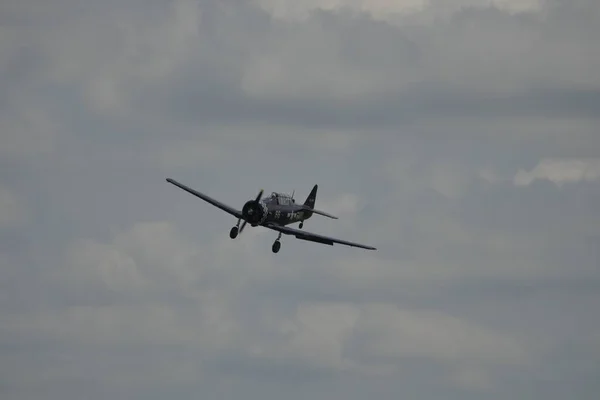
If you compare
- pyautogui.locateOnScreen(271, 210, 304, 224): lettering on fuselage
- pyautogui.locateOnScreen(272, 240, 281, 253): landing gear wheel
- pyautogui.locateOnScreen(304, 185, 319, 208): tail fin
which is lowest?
pyautogui.locateOnScreen(272, 240, 281, 253): landing gear wheel

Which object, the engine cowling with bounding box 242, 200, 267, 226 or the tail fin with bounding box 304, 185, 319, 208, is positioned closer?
the engine cowling with bounding box 242, 200, 267, 226

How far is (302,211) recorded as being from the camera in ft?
549

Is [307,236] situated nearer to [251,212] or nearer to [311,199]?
[251,212]

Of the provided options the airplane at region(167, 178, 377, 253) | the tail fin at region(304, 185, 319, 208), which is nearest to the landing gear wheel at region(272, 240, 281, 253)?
the airplane at region(167, 178, 377, 253)

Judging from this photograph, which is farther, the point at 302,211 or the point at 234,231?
the point at 302,211

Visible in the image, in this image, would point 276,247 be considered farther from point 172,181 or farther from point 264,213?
point 172,181

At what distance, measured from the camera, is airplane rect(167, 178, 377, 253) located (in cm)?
15650

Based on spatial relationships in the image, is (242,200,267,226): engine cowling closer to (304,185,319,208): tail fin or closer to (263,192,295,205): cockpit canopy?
(263,192,295,205): cockpit canopy

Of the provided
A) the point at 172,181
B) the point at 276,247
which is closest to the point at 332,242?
the point at 276,247

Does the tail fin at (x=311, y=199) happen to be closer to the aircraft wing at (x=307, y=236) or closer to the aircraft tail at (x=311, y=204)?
the aircraft tail at (x=311, y=204)

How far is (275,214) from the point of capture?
16112 centimetres

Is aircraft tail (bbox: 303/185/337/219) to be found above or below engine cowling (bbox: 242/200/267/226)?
above

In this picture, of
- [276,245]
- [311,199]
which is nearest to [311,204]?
[311,199]

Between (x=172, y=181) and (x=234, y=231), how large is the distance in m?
13.5
